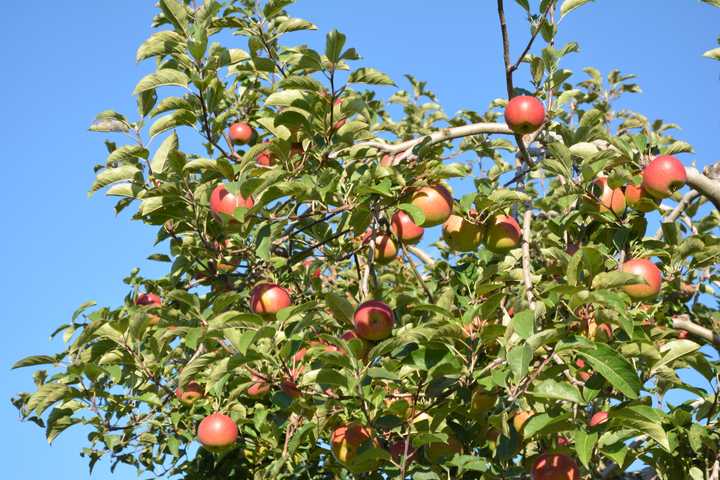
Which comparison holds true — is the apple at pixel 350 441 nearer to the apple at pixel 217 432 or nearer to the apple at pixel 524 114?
the apple at pixel 217 432

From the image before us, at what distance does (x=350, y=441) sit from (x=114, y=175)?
4.97ft

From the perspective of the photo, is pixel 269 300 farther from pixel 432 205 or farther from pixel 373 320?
pixel 432 205

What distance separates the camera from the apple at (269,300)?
316cm

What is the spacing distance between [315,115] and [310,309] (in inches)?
30.5

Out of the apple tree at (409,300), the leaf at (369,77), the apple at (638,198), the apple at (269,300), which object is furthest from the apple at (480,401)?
the leaf at (369,77)

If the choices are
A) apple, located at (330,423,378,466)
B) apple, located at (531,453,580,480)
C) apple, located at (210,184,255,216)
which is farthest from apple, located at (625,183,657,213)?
apple, located at (210,184,255,216)

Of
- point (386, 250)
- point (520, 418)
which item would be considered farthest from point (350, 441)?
point (386, 250)

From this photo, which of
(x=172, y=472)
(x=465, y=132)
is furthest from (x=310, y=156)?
(x=172, y=472)

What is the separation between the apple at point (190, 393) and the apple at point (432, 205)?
1.65 meters

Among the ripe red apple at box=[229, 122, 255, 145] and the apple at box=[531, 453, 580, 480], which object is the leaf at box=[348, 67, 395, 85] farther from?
the apple at box=[531, 453, 580, 480]

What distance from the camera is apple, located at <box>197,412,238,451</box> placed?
3486 millimetres

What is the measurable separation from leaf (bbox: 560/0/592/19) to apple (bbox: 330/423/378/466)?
5.90 feet

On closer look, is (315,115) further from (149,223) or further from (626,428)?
(626,428)

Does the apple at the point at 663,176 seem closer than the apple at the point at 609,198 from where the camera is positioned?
Yes
